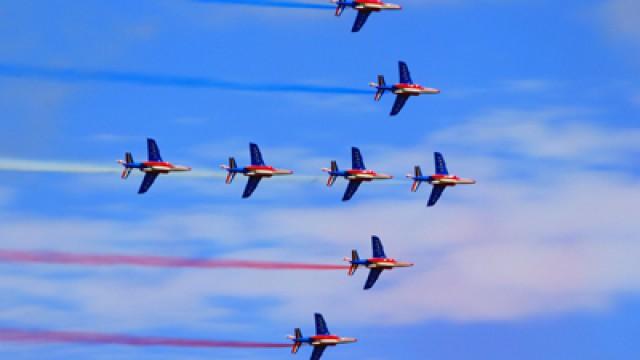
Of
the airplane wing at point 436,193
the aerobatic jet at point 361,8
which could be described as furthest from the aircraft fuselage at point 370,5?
the airplane wing at point 436,193

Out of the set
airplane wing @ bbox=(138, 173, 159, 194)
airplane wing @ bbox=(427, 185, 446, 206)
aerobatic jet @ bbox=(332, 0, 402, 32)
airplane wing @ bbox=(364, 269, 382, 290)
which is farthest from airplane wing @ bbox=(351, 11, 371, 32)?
airplane wing @ bbox=(364, 269, 382, 290)

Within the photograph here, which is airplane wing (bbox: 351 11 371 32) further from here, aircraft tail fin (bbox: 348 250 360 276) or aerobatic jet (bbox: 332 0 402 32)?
aircraft tail fin (bbox: 348 250 360 276)

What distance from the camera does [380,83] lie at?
165m

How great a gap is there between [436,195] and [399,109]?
887cm

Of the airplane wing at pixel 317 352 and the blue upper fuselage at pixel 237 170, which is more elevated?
the blue upper fuselage at pixel 237 170

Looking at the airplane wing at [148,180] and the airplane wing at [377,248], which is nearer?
the airplane wing at [148,180]

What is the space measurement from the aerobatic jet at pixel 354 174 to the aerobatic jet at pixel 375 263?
5140 millimetres

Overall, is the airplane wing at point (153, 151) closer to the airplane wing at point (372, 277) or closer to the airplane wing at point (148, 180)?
the airplane wing at point (148, 180)

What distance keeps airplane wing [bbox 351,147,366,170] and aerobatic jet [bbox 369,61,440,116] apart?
14.0 feet

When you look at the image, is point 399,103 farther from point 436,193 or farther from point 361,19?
point 361,19

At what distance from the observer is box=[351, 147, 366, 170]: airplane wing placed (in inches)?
6531

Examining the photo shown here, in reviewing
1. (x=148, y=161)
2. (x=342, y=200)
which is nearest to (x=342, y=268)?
(x=342, y=200)

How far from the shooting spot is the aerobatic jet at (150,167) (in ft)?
503

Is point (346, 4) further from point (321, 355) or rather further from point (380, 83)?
point (321, 355)
